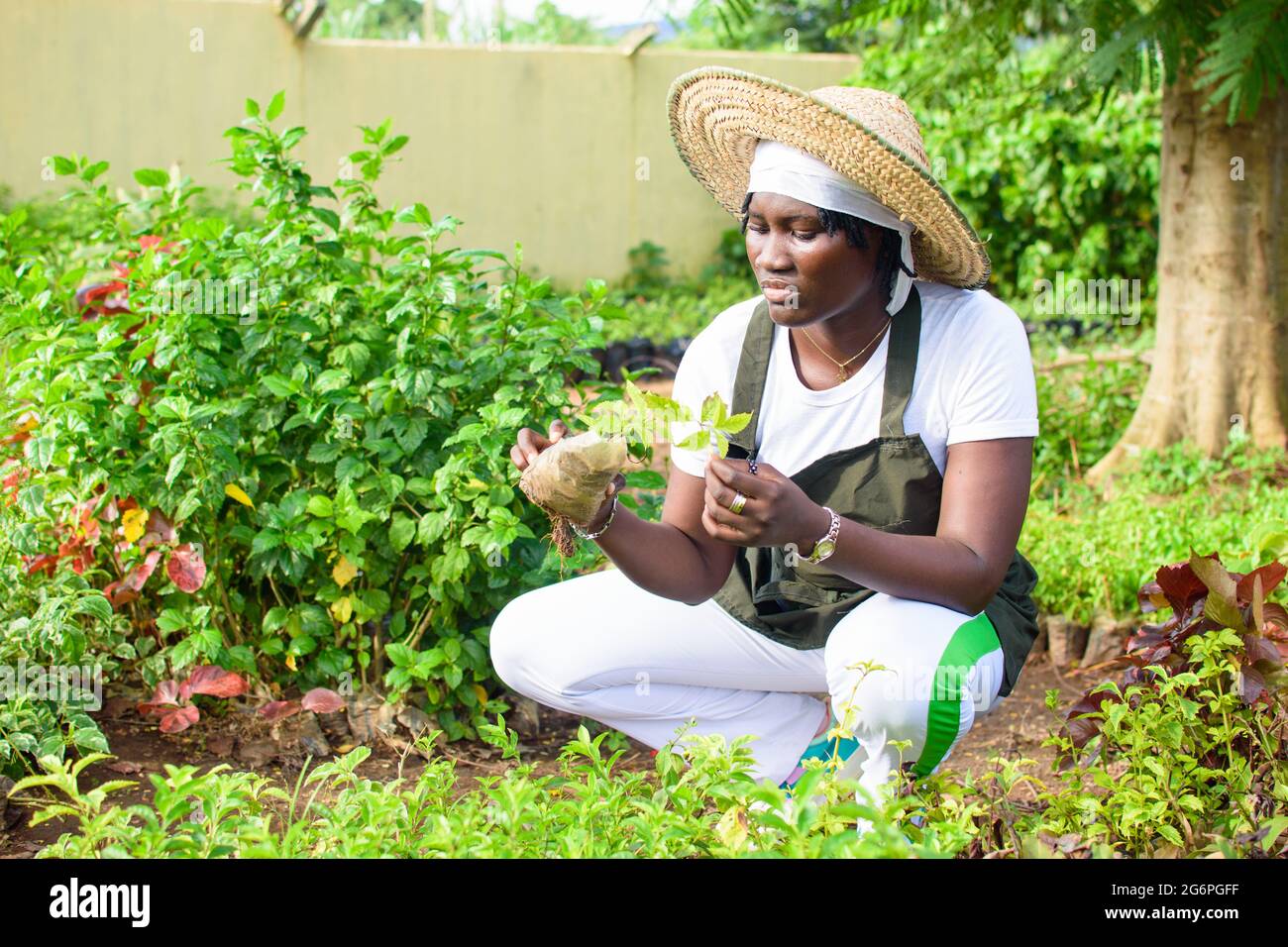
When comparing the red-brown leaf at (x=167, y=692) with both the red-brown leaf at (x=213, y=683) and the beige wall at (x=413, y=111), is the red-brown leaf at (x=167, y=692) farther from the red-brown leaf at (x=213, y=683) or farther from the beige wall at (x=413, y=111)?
the beige wall at (x=413, y=111)

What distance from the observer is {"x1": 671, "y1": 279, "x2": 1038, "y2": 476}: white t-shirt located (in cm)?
245

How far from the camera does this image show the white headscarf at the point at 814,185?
2.42 meters

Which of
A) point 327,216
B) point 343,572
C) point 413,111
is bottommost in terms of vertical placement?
point 343,572

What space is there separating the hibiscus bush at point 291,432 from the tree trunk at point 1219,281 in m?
3.21

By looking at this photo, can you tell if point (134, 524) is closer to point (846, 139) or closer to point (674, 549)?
point (674, 549)

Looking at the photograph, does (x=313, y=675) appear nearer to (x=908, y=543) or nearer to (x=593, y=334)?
(x=593, y=334)

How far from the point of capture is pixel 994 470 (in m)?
2.40

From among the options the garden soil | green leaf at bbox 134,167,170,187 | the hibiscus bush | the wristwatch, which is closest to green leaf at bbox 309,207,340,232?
the hibiscus bush

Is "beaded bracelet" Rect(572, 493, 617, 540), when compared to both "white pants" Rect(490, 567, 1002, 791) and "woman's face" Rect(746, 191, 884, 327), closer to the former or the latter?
"white pants" Rect(490, 567, 1002, 791)

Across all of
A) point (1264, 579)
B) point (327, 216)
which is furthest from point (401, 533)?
point (1264, 579)

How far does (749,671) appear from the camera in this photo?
2736 mm

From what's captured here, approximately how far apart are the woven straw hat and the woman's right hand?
684mm

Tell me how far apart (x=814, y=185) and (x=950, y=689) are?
36.8 inches
